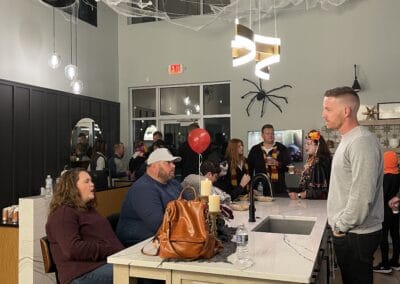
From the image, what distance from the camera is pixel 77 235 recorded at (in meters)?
2.48

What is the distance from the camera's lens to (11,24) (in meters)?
5.76

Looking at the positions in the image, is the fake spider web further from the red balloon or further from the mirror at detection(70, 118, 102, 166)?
the mirror at detection(70, 118, 102, 166)

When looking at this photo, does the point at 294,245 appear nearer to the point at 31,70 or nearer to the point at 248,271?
the point at 248,271

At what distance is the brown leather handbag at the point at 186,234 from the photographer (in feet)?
6.22

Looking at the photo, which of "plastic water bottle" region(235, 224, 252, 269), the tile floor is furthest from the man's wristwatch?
the tile floor

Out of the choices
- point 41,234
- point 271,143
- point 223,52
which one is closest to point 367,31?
point 223,52

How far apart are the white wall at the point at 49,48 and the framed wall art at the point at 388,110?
501 cm

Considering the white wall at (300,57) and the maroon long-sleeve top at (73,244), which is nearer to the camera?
the maroon long-sleeve top at (73,244)

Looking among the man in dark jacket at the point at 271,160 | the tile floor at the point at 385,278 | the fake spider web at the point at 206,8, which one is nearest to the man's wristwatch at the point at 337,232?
the tile floor at the point at 385,278

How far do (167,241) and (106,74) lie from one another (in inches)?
259

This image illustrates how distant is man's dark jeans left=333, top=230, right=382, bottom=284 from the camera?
212 cm

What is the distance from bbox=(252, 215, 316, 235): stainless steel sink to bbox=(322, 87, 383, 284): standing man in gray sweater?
0.79 m

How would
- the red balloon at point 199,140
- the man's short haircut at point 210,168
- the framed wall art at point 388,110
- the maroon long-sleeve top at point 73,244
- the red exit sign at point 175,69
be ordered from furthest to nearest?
the red exit sign at point 175,69 < the framed wall art at point 388,110 < the red balloon at point 199,140 < the man's short haircut at point 210,168 < the maroon long-sleeve top at point 73,244

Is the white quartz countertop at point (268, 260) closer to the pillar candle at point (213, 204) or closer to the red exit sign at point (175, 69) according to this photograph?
the pillar candle at point (213, 204)
